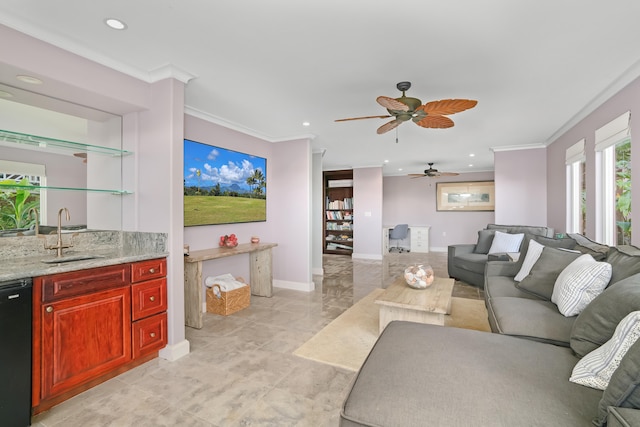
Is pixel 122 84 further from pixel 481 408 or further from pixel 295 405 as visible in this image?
pixel 481 408

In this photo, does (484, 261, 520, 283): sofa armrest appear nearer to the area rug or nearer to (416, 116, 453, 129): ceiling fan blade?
the area rug

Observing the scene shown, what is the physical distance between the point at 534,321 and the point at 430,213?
7.42m

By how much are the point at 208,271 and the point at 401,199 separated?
689 centimetres

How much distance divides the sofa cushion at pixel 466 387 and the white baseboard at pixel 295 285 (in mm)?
3085

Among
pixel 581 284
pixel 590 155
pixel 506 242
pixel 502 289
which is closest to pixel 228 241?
pixel 502 289

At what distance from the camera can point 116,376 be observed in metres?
2.23

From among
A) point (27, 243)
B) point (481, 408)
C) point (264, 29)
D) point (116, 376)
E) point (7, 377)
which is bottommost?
point (116, 376)

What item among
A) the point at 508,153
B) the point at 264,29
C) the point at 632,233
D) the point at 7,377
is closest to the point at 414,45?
the point at 264,29

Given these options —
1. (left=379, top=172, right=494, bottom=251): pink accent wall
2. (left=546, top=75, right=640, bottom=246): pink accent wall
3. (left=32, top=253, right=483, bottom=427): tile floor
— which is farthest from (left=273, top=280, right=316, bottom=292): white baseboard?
(left=379, top=172, right=494, bottom=251): pink accent wall

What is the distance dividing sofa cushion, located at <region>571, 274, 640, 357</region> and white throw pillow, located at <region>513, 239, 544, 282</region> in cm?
157

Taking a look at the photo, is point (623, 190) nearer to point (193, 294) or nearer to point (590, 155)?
point (590, 155)

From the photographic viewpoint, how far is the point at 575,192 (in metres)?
4.27

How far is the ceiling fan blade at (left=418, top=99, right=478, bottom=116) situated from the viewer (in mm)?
2230

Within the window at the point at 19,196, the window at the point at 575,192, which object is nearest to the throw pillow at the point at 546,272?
the window at the point at 575,192
